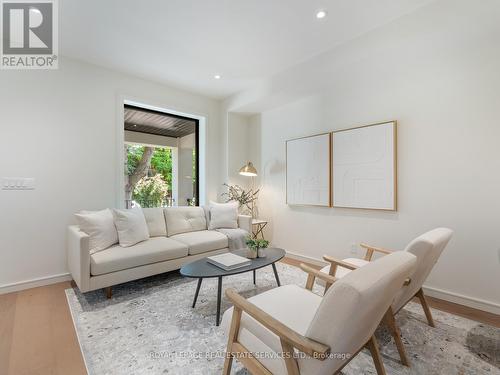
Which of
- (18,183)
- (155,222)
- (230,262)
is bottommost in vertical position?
(230,262)

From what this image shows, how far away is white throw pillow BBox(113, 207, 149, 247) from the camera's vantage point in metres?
2.84

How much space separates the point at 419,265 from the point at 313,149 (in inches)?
89.1

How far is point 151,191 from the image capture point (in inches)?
169

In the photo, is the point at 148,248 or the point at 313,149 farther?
the point at 313,149

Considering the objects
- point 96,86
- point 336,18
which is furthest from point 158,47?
point 336,18

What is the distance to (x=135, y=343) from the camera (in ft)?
5.97

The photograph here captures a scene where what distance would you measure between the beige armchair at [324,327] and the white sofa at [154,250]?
5.30ft

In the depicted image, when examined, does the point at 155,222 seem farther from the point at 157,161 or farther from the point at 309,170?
the point at 309,170

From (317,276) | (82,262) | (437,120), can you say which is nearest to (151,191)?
(82,262)

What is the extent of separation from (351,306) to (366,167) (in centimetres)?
245

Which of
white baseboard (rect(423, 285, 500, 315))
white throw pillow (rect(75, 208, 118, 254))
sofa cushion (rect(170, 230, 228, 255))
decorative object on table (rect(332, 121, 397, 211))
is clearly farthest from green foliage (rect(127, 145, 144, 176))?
white baseboard (rect(423, 285, 500, 315))

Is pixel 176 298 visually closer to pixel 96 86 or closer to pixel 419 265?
pixel 419 265

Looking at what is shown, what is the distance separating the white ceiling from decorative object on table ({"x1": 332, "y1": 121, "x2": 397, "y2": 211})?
3.62 feet

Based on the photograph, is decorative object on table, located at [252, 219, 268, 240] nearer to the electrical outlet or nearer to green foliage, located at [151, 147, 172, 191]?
the electrical outlet
